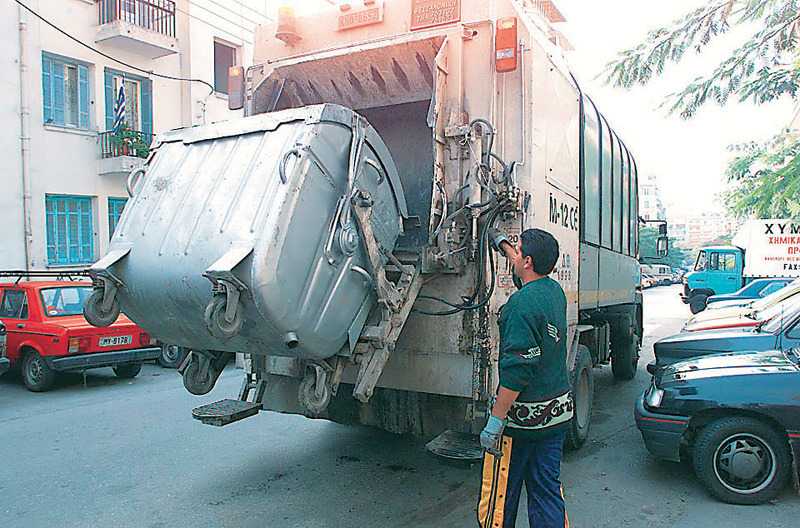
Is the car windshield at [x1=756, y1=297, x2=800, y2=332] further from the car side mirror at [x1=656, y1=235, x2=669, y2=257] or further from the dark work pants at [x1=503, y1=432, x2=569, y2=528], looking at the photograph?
the dark work pants at [x1=503, y1=432, x2=569, y2=528]

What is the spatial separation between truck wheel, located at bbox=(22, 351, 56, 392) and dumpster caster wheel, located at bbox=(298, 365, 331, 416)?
6.28 meters

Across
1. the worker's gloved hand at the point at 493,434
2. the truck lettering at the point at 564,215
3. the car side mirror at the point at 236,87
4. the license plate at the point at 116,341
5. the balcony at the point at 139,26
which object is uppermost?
the balcony at the point at 139,26

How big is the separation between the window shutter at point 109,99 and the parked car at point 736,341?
1223cm

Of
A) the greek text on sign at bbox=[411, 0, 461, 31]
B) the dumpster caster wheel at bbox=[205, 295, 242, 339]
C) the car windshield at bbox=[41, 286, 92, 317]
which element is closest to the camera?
the dumpster caster wheel at bbox=[205, 295, 242, 339]

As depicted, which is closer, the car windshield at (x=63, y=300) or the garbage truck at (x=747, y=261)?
the car windshield at (x=63, y=300)

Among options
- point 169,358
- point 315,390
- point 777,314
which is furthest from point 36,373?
point 777,314

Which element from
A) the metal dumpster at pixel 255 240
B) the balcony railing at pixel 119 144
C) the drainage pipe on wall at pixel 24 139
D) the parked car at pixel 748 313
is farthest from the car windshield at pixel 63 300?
the parked car at pixel 748 313

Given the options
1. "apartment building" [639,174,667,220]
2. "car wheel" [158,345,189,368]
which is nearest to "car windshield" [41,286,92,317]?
"car wheel" [158,345,189,368]

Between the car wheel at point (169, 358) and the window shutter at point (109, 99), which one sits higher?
the window shutter at point (109, 99)

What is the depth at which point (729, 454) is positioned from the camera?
4.56 m

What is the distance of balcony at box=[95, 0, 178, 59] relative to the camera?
13.6m

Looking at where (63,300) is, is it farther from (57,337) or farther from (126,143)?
(126,143)

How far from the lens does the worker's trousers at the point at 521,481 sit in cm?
330

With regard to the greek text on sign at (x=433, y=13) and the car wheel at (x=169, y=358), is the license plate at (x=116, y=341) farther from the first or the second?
the greek text on sign at (x=433, y=13)
